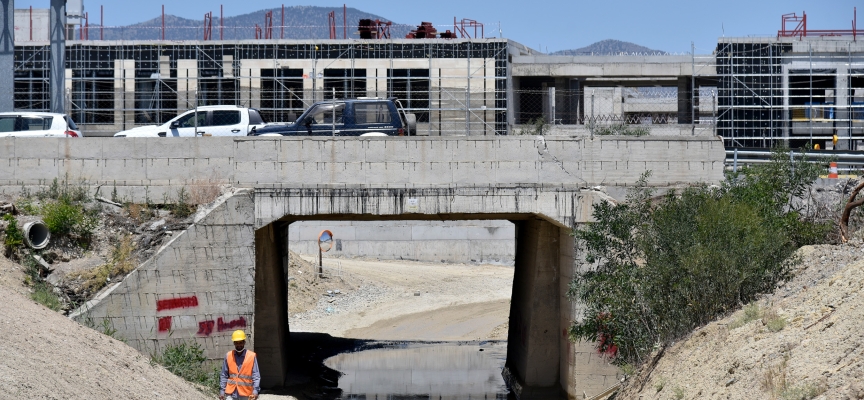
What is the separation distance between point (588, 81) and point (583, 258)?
1327 inches

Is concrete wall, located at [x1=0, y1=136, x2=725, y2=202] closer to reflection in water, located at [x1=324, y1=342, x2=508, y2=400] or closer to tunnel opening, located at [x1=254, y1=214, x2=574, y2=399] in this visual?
tunnel opening, located at [x1=254, y1=214, x2=574, y2=399]

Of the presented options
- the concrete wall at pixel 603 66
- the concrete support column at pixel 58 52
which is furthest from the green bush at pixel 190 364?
the concrete wall at pixel 603 66

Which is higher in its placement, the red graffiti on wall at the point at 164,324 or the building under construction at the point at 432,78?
the building under construction at the point at 432,78

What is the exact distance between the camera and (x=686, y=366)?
15.1 m

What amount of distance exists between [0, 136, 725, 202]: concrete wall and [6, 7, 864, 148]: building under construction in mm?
22119

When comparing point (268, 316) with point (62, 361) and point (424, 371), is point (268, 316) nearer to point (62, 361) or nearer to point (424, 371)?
point (424, 371)

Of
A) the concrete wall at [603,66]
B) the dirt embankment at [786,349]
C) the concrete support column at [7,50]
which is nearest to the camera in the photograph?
the dirt embankment at [786,349]

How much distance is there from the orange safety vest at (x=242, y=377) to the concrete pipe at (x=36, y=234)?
25.1 feet

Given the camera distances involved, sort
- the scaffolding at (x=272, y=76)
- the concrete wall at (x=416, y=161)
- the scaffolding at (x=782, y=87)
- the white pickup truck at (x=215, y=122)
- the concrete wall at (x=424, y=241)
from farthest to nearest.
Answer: the scaffolding at (x=272, y=76) < the concrete wall at (x=424, y=241) < the scaffolding at (x=782, y=87) < the white pickup truck at (x=215, y=122) < the concrete wall at (x=416, y=161)

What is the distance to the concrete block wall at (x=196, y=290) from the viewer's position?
20.5m

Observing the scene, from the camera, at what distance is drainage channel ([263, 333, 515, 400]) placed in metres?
26.5

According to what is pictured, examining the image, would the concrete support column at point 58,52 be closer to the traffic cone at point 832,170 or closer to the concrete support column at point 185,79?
the concrete support column at point 185,79

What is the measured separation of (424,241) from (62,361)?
1216 inches

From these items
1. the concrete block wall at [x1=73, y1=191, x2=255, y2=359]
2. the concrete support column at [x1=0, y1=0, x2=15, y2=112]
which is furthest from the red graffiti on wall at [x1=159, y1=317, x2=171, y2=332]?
the concrete support column at [x1=0, y1=0, x2=15, y2=112]
